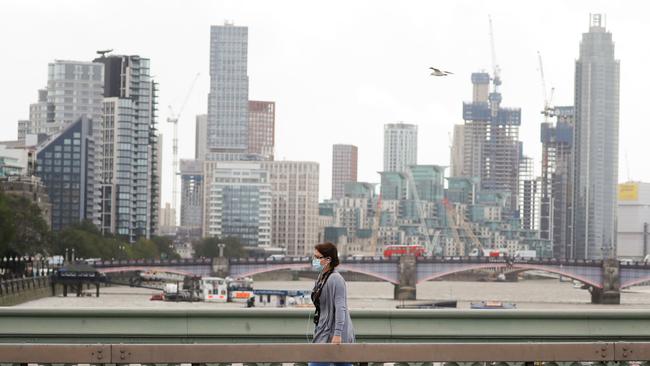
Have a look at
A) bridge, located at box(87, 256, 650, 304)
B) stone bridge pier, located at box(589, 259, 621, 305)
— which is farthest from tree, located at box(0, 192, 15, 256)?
stone bridge pier, located at box(589, 259, 621, 305)

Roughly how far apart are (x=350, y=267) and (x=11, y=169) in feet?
219

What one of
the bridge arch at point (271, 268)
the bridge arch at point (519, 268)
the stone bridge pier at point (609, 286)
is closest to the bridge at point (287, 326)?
the stone bridge pier at point (609, 286)

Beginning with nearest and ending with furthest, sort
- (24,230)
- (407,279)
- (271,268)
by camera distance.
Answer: (24,230)
(407,279)
(271,268)

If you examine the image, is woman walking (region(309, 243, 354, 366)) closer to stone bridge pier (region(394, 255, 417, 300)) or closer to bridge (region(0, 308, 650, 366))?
bridge (region(0, 308, 650, 366))

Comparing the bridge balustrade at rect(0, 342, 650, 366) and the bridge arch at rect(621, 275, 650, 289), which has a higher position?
the bridge balustrade at rect(0, 342, 650, 366)

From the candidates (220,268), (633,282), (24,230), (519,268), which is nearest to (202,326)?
(24,230)

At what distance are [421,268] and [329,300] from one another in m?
124

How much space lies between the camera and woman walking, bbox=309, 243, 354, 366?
13.6m

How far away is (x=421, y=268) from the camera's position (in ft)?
451

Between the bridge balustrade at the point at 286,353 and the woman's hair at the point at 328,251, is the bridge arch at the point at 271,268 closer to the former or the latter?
the woman's hair at the point at 328,251

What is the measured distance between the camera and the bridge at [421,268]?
133 metres

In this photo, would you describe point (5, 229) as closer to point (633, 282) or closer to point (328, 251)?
point (633, 282)

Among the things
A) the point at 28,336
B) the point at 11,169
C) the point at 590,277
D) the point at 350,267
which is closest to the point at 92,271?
the point at 350,267

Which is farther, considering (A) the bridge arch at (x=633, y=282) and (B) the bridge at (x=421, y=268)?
(A) the bridge arch at (x=633, y=282)
